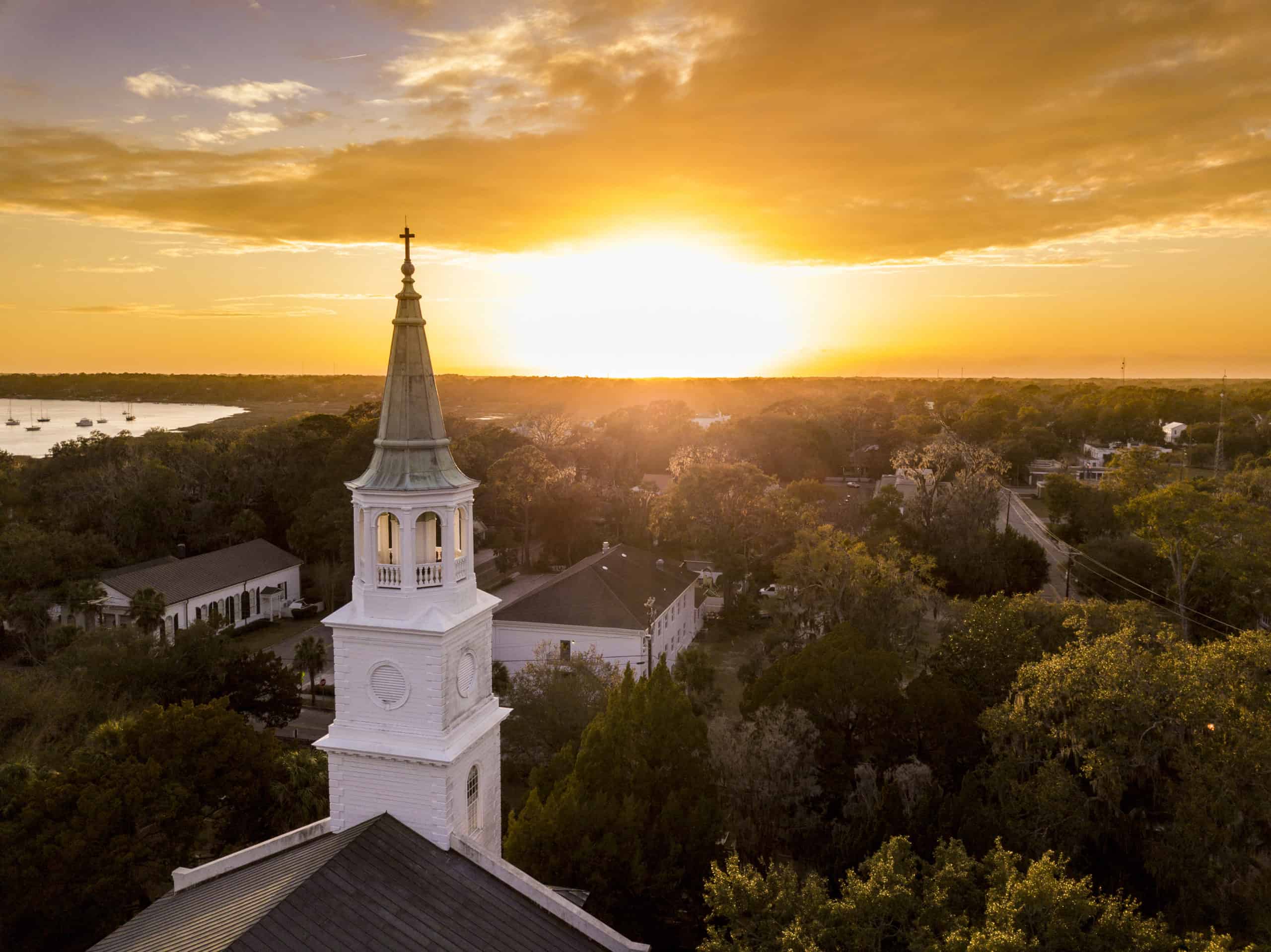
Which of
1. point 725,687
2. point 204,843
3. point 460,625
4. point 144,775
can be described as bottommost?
point 725,687

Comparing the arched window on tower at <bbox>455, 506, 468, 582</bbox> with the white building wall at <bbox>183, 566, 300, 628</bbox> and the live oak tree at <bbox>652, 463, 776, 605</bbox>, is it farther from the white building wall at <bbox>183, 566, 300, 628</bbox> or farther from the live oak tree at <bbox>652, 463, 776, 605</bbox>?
the live oak tree at <bbox>652, 463, 776, 605</bbox>

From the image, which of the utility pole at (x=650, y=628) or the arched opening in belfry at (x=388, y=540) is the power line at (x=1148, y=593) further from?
the arched opening in belfry at (x=388, y=540)

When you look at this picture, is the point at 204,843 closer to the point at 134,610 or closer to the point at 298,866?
the point at 298,866

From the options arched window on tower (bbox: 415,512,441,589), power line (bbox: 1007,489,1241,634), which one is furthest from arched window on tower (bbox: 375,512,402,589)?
power line (bbox: 1007,489,1241,634)

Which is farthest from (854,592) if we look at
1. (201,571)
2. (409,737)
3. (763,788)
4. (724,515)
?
(201,571)

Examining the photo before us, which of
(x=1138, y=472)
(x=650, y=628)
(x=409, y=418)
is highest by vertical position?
(x=409, y=418)

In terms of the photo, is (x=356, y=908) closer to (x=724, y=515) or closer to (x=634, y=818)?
(x=634, y=818)

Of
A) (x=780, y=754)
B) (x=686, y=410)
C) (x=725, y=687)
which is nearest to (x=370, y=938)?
(x=780, y=754)
